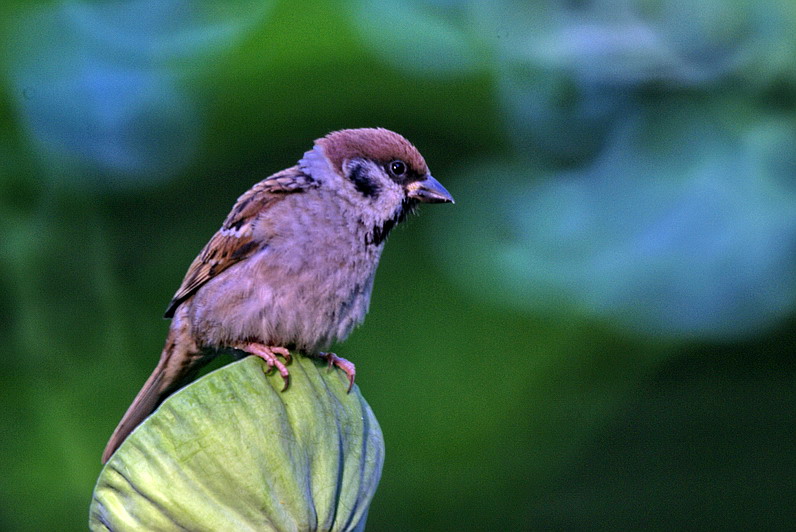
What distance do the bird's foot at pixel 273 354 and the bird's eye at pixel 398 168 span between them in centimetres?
40

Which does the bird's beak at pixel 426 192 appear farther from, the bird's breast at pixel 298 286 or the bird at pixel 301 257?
the bird's breast at pixel 298 286

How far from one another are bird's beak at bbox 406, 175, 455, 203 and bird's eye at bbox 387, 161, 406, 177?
0.08 ft

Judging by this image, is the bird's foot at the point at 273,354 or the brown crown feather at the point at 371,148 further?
the brown crown feather at the point at 371,148

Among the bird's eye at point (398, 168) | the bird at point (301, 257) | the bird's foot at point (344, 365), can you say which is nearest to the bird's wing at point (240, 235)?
the bird at point (301, 257)

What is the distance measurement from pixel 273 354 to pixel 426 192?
54cm

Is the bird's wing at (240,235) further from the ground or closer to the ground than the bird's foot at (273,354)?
further from the ground

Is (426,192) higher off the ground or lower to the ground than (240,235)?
higher

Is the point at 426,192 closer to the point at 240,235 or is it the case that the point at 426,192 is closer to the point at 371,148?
the point at 371,148

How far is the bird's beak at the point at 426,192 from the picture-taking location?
1.69 m

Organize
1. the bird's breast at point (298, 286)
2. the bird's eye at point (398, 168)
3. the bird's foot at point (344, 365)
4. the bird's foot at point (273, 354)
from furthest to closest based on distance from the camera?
the bird's eye at point (398, 168) < the bird's breast at point (298, 286) < the bird's foot at point (344, 365) < the bird's foot at point (273, 354)

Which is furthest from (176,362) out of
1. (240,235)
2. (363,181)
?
(363,181)

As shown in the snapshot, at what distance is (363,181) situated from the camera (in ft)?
5.61

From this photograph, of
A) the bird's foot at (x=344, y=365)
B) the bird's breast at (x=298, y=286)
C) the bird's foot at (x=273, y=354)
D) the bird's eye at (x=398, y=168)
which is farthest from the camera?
the bird's eye at (x=398, y=168)

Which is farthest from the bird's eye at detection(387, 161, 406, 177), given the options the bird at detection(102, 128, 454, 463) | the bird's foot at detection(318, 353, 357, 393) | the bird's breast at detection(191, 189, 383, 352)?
the bird's foot at detection(318, 353, 357, 393)
